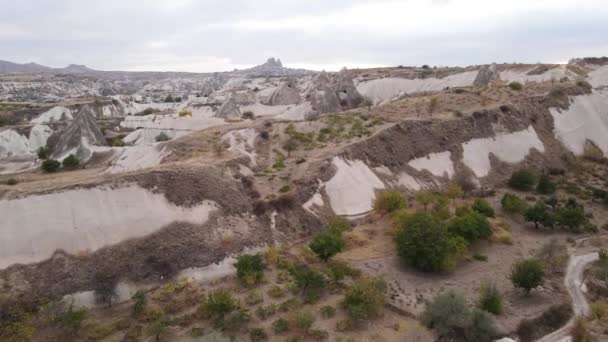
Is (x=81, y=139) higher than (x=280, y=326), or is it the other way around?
(x=81, y=139)

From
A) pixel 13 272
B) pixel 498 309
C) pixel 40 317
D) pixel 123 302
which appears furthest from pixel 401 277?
pixel 13 272

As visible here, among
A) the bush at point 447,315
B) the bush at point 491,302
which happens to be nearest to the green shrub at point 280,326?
the bush at point 447,315

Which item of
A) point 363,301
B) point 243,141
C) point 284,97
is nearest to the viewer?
point 363,301

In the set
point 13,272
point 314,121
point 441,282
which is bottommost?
point 441,282

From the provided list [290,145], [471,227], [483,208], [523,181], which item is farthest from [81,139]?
[523,181]

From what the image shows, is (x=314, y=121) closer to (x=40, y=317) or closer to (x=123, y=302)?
(x=123, y=302)

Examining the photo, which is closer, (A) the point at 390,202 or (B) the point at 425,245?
(B) the point at 425,245

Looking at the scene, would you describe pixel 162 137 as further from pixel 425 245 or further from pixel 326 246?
pixel 425 245

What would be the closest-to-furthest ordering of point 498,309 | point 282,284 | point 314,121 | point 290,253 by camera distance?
point 498,309 < point 282,284 < point 290,253 < point 314,121
